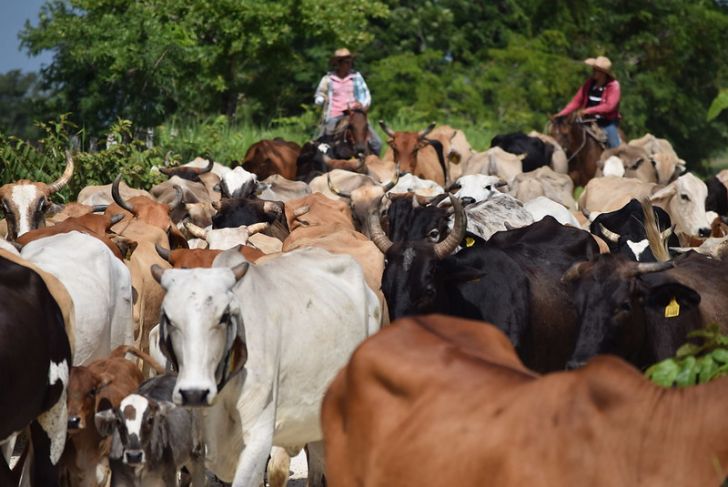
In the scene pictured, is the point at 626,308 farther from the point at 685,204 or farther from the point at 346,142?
the point at 346,142

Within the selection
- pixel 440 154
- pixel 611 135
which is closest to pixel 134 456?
pixel 440 154

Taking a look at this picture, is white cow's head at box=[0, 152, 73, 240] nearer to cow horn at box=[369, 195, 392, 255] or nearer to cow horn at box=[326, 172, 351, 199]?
cow horn at box=[369, 195, 392, 255]

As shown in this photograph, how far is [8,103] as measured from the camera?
212 feet

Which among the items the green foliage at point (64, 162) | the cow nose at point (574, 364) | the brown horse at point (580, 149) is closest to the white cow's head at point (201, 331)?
the cow nose at point (574, 364)

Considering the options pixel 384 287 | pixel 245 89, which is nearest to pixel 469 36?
pixel 245 89

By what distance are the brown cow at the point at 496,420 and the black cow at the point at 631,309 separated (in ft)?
7.95

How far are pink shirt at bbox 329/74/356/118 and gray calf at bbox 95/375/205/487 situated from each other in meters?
14.2

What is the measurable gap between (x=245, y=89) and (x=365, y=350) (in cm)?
2729

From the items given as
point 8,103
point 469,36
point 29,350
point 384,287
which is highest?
point 29,350

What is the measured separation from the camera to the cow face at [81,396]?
377 inches

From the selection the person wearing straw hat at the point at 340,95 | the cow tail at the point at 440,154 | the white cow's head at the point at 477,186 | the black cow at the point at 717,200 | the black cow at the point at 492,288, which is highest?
the black cow at the point at 492,288

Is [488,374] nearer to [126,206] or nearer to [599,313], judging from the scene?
[599,313]

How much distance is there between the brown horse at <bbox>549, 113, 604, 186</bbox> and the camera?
24.6 metres

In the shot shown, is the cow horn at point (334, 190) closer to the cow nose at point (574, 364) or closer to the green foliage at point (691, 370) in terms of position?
the cow nose at point (574, 364)
